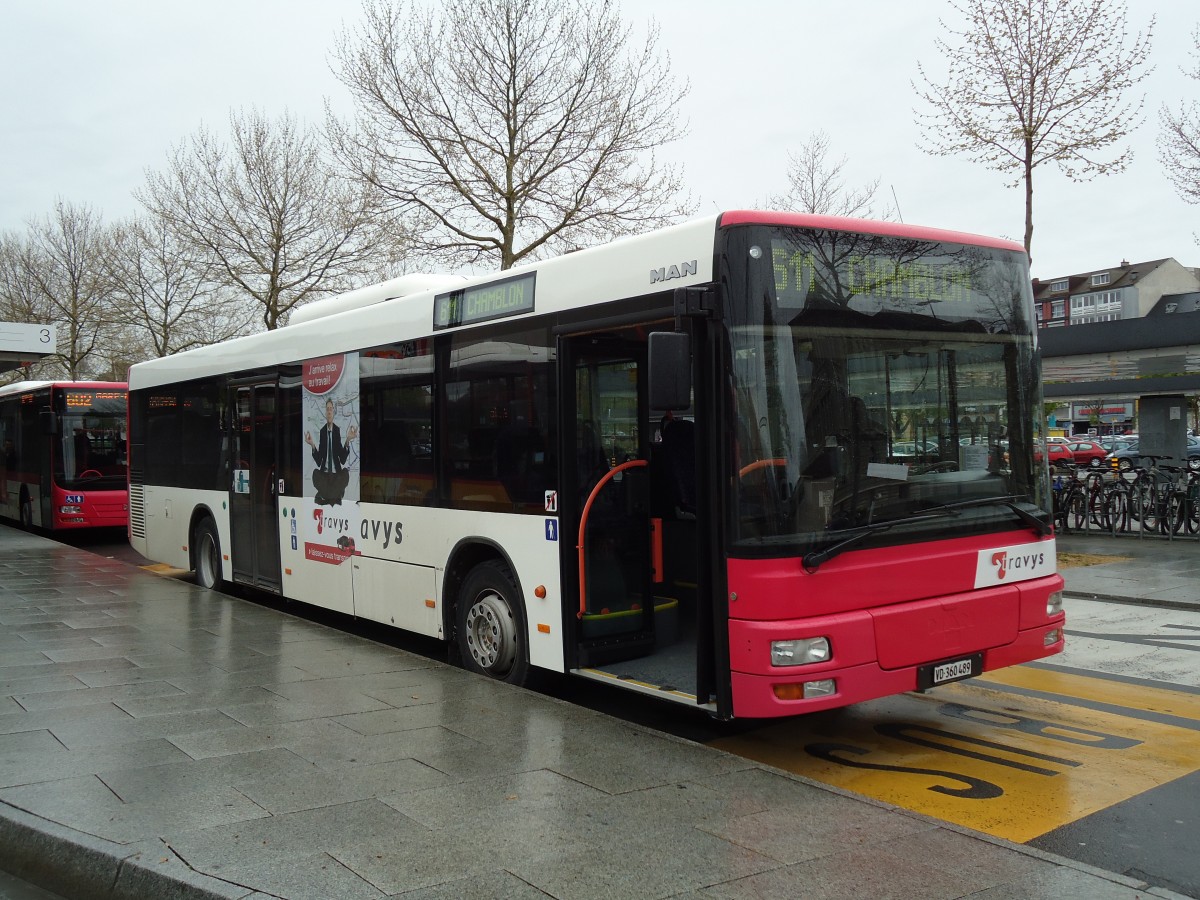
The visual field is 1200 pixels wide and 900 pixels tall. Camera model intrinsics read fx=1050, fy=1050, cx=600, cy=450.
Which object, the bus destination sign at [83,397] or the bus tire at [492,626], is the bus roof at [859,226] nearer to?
the bus tire at [492,626]

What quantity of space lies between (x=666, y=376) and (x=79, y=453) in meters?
17.3

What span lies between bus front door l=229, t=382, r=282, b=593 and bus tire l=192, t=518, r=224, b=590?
1.84 feet

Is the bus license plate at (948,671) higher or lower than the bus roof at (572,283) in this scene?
lower

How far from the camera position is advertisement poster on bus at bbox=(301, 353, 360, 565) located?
9.13 metres

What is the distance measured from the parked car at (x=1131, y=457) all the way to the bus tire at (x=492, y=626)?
1362cm

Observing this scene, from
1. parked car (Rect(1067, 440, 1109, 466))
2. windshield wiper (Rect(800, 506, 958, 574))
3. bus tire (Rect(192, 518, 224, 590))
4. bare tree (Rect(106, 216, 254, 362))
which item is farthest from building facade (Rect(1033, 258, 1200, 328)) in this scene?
windshield wiper (Rect(800, 506, 958, 574))

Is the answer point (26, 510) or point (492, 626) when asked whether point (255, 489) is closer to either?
point (492, 626)

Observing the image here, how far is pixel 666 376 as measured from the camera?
5.27m

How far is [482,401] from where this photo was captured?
745 centimetres

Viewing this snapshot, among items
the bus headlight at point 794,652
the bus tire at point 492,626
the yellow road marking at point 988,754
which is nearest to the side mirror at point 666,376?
the bus headlight at point 794,652

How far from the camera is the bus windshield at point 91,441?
762 inches

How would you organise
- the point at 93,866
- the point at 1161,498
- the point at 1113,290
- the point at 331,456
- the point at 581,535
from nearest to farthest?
1. the point at 93,866
2. the point at 581,535
3. the point at 331,456
4. the point at 1161,498
5. the point at 1113,290

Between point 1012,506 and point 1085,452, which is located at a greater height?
point 1012,506

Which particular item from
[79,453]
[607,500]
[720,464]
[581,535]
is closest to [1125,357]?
[607,500]
